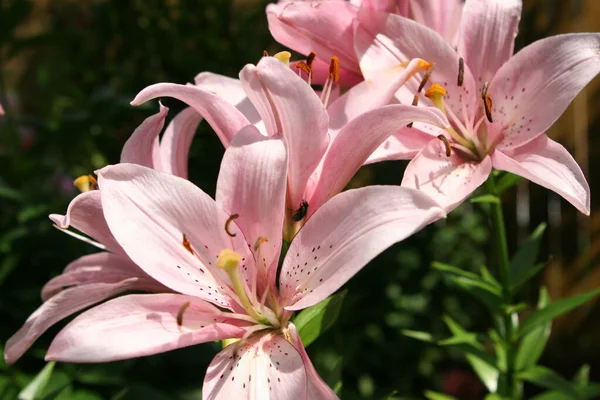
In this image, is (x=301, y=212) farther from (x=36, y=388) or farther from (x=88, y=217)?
(x=36, y=388)

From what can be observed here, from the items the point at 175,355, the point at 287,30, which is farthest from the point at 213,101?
the point at 175,355

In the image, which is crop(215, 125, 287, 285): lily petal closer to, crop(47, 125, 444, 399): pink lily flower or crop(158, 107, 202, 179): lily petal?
crop(47, 125, 444, 399): pink lily flower

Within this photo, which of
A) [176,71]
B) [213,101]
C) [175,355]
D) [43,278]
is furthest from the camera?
[176,71]

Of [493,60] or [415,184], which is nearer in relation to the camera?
[415,184]

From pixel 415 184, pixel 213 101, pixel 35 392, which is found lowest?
pixel 35 392

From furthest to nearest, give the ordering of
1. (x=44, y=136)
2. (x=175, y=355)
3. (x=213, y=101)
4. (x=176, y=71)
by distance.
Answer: (x=176, y=71) → (x=44, y=136) → (x=175, y=355) → (x=213, y=101)

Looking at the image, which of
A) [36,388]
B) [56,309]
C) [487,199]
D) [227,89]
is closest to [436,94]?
[487,199]

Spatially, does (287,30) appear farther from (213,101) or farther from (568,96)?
(568,96)

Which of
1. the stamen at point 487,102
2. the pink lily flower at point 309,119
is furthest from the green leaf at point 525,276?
the pink lily flower at point 309,119
